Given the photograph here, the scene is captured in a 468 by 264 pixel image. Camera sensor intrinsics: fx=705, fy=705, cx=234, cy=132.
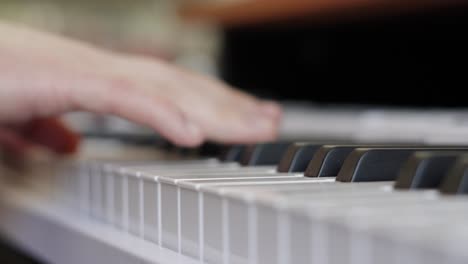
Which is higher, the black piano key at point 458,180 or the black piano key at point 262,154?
the black piano key at point 458,180

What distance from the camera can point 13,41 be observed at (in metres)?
0.77

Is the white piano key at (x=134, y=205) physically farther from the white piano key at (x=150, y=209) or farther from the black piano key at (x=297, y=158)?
the black piano key at (x=297, y=158)

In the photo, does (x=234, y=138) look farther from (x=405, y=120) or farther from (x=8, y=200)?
(x=405, y=120)

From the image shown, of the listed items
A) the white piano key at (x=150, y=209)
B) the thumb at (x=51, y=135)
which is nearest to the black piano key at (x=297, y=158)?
the white piano key at (x=150, y=209)

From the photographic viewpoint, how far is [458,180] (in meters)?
0.39

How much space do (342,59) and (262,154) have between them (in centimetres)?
112

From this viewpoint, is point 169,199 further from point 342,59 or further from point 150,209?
point 342,59

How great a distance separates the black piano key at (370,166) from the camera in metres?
0.49

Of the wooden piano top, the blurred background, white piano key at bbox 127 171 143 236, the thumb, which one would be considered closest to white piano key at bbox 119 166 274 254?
white piano key at bbox 127 171 143 236

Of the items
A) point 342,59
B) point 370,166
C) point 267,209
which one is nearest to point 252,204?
point 267,209

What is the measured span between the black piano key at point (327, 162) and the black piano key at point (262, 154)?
0.14m

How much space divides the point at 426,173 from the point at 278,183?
11 cm

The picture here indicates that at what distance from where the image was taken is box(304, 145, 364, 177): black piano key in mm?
525

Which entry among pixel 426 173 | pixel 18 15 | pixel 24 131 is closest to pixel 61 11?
pixel 18 15
